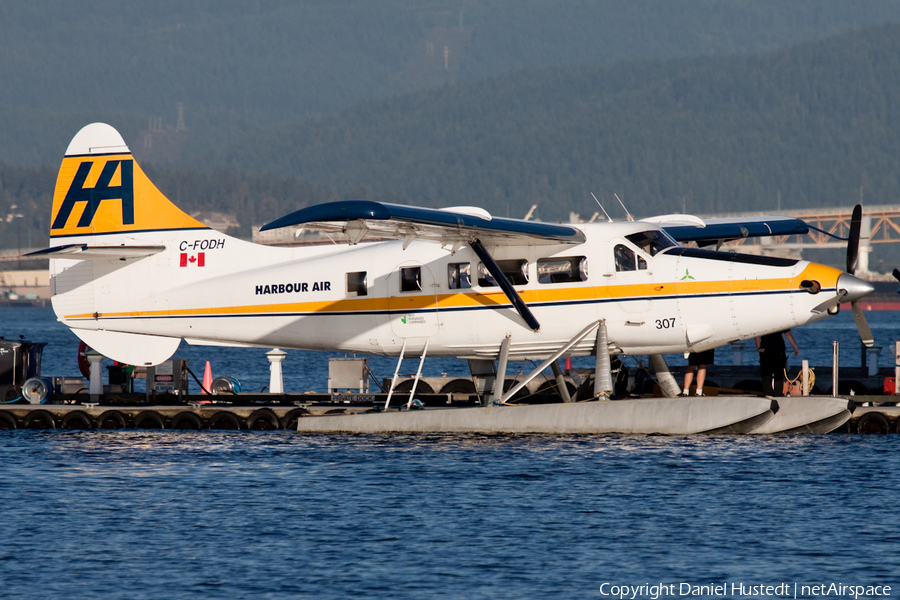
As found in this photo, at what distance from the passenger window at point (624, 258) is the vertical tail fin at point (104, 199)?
24.5 ft

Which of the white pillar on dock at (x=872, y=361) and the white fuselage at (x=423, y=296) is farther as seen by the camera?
the white pillar on dock at (x=872, y=361)

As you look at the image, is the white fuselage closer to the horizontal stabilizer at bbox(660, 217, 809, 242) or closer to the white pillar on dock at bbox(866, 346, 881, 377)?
the horizontal stabilizer at bbox(660, 217, 809, 242)

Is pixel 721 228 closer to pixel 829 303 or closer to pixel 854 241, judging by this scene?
pixel 854 241

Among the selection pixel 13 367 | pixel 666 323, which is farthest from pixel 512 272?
pixel 13 367

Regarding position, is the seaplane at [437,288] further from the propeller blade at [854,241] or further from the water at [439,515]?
the water at [439,515]

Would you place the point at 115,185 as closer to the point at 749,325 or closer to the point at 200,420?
the point at 200,420

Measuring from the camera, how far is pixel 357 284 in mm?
19422

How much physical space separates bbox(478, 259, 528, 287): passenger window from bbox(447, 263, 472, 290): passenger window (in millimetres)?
244

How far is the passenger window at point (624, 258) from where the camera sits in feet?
60.0

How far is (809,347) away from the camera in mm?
60250

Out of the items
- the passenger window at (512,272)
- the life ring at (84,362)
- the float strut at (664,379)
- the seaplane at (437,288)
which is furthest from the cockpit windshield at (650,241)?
the life ring at (84,362)

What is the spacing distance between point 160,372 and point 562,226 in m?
8.21

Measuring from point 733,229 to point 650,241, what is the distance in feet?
12.8

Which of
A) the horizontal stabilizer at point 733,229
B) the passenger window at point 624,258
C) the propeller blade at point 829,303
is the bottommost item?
the propeller blade at point 829,303
